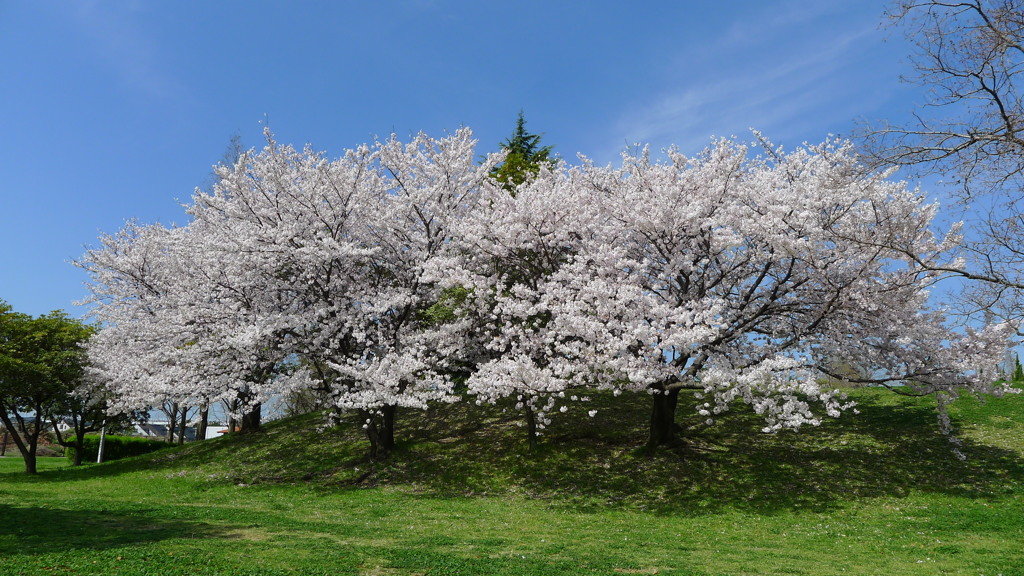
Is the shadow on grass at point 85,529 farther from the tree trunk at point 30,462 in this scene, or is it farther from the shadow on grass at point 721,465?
the tree trunk at point 30,462

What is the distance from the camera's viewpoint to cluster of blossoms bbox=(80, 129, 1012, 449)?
15.0 meters

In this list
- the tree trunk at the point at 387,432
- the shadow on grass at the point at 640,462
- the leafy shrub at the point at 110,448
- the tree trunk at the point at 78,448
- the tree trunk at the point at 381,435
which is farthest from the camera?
the leafy shrub at the point at 110,448

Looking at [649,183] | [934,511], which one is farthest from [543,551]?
[649,183]

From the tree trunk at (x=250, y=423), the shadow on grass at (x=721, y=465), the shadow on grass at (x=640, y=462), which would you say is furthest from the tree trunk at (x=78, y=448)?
the shadow on grass at (x=721, y=465)

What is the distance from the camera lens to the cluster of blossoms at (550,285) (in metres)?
15.0

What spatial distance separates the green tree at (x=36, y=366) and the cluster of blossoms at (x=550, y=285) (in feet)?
12.3

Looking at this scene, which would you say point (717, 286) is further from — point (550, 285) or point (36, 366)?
point (36, 366)

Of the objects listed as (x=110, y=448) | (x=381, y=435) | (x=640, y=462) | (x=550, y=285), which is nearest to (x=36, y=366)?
(x=110, y=448)

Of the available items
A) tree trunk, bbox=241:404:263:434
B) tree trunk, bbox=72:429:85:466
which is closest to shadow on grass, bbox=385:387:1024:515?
tree trunk, bbox=241:404:263:434

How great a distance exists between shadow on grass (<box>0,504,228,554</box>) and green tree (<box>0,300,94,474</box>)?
44.5 feet

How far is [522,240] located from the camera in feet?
60.8

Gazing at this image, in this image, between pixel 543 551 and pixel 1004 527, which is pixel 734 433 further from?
pixel 543 551

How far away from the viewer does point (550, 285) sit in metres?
17.0

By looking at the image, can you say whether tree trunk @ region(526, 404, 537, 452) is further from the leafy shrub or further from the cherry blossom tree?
the leafy shrub
